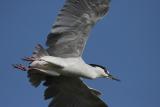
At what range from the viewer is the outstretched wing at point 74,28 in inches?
690

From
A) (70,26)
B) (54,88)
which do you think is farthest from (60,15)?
(54,88)

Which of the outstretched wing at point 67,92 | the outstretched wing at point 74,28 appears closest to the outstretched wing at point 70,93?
the outstretched wing at point 67,92

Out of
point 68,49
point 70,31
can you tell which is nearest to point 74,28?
point 70,31

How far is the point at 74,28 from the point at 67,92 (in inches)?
75.0

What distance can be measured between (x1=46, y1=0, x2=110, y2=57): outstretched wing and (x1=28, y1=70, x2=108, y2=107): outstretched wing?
0.82m

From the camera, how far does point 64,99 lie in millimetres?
18625

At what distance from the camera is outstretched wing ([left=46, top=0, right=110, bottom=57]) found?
Answer: 17.5m

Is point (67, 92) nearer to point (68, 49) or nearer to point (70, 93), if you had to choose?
point (70, 93)

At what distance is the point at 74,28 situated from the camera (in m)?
17.6

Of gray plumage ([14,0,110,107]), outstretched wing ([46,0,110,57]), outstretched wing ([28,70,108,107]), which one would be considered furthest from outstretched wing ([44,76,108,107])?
outstretched wing ([46,0,110,57])

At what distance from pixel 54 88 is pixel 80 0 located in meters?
2.39

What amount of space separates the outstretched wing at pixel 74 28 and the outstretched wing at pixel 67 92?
821mm

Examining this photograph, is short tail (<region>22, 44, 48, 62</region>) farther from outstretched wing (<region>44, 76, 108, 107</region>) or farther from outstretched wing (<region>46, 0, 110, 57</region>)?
outstretched wing (<region>44, 76, 108, 107</region>)

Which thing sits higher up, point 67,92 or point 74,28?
point 74,28
